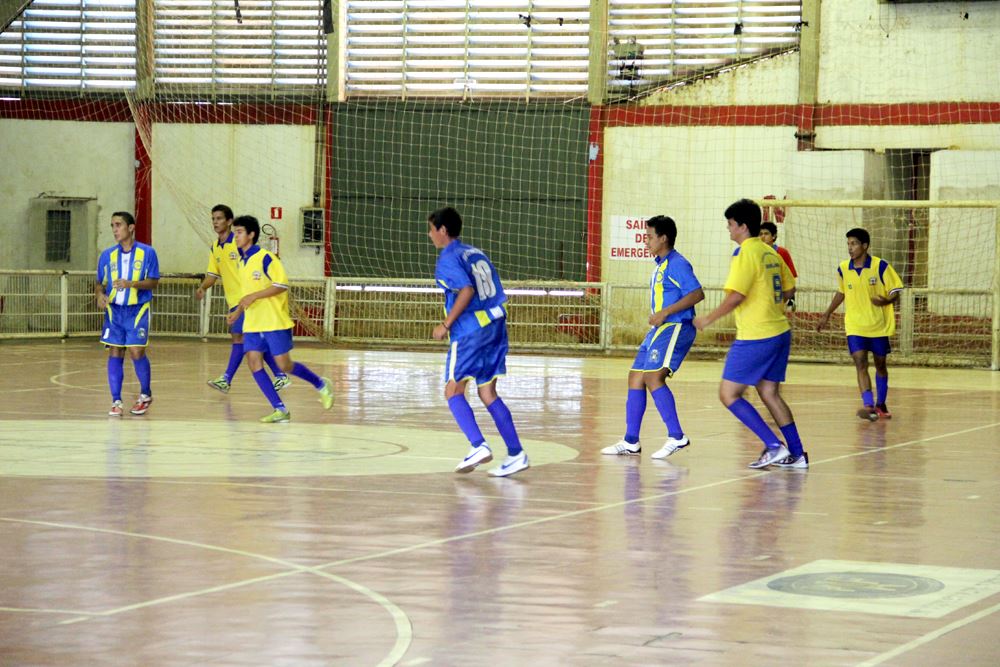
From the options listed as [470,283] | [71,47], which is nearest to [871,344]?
[470,283]

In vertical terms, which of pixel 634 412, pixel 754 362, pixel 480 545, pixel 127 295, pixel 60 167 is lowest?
pixel 480 545

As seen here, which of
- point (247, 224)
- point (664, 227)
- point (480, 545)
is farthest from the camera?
point (247, 224)

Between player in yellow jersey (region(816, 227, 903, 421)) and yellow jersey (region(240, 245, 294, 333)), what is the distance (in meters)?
5.58

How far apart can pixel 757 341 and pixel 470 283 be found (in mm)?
2319

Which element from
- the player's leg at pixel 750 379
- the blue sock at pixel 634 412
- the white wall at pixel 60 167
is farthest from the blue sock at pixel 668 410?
the white wall at pixel 60 167

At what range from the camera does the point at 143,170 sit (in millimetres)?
30719

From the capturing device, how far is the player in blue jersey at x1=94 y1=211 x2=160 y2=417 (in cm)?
1518

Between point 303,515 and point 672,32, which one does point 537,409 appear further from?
point 672,32

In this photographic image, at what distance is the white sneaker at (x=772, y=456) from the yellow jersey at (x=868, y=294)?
190 inches

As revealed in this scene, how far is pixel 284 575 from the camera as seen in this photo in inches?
285

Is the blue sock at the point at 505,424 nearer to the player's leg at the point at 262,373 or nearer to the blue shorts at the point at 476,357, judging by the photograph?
the blue shorts at the point at 476,357

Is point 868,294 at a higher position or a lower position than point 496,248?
lower

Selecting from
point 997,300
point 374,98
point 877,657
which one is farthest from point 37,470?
point 374,98

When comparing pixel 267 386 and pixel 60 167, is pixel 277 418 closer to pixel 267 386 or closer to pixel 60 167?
pixel 267 386
